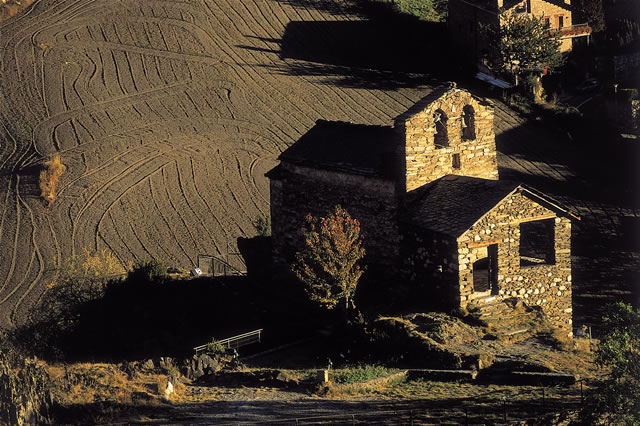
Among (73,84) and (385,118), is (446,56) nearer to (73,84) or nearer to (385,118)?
(385,118)

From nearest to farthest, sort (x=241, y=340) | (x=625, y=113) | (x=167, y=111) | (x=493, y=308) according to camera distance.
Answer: (x=493, y=308) → (x=241, y=340) → (x=167, y=111) → (x=625, y=113)

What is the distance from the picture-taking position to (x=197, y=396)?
34469 millimetres

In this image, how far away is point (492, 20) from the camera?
82.2 meters

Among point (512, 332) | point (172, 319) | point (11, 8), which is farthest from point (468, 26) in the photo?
point (512, 332)

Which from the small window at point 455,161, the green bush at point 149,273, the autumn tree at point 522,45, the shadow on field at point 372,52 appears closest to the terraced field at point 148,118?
the shadow on field at point 372,52

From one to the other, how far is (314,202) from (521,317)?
945 cm

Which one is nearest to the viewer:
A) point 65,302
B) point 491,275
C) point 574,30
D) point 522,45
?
point 491,275

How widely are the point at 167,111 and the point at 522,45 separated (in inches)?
922

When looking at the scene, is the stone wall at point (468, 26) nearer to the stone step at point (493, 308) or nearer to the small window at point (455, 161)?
the small window at point (455, 161)

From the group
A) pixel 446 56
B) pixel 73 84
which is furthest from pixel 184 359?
pixel 446 56

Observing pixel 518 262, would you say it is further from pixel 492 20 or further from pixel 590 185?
pixel 492 20

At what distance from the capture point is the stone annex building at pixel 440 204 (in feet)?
130

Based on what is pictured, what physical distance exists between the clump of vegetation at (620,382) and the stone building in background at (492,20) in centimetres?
5231

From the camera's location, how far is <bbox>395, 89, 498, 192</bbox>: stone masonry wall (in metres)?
41.7
